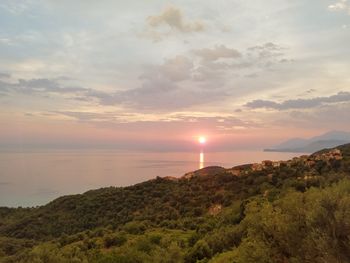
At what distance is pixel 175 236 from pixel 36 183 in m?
172

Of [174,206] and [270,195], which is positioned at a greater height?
[270,195]

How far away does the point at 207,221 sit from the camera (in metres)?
41.9

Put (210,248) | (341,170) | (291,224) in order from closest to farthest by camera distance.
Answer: (291,224) < (210,248) < (341,170)

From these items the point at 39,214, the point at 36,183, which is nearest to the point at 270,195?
the point at 39,214

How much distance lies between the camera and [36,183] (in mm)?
189750

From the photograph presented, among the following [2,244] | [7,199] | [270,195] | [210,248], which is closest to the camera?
[210,248]

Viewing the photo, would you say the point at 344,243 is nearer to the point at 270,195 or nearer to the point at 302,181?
the point at 270,195

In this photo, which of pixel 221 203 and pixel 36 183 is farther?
pixel 36 183

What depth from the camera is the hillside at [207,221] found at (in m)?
15.8

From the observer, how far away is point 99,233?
42844mm

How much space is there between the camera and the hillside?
624 inches

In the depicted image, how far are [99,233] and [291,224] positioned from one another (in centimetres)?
3098

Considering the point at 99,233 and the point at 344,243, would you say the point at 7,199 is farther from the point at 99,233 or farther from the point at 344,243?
the point at 344,243

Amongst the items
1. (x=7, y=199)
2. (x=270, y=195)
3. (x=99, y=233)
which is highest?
(x=270, y=195)
